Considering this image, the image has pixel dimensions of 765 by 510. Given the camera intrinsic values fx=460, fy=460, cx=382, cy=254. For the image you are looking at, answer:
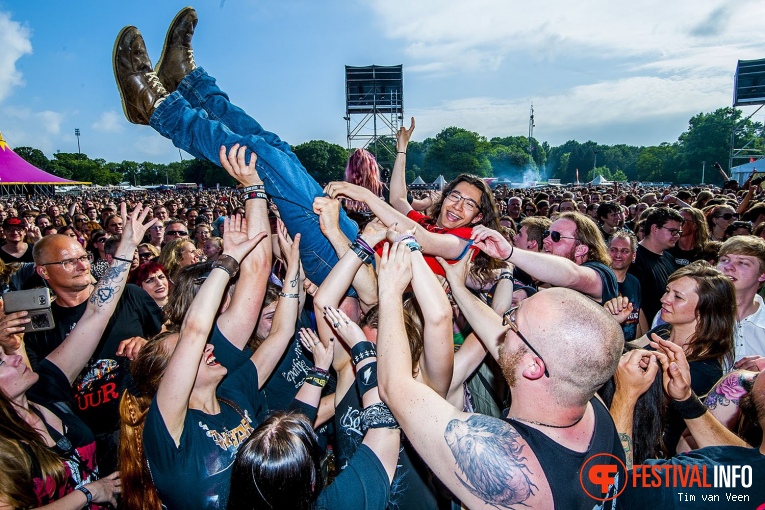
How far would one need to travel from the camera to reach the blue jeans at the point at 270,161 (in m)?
2.98

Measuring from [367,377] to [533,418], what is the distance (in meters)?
0.64

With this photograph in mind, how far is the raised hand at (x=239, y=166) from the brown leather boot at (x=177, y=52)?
119 cm

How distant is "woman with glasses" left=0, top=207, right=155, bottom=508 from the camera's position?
1819 millimetres

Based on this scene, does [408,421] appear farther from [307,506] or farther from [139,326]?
[139,326]

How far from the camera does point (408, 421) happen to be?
159 centimetres

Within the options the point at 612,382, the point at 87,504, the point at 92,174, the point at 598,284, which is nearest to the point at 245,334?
the point at 87,504

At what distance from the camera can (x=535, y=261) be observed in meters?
2.81

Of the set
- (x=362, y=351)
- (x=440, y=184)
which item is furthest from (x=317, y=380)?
(x=440, y=184)

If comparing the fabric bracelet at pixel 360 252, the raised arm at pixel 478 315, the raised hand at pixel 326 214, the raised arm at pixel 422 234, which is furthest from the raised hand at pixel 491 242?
the raised hand at pixel 326 214

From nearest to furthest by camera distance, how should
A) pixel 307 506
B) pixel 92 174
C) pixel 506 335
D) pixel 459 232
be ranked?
pixel 307 506 < pixel 506 335 < pixel 459 232 < pixel 92 174

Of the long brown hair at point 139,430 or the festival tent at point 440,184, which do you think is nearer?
the long brown hair at point 139,430

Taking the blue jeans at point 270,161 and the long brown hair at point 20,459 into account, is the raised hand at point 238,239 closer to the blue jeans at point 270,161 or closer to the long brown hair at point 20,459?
the blue jeans at point 270,161

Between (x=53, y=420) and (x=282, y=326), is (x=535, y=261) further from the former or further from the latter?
(x=53, y=420)

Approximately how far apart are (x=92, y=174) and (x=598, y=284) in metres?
106
